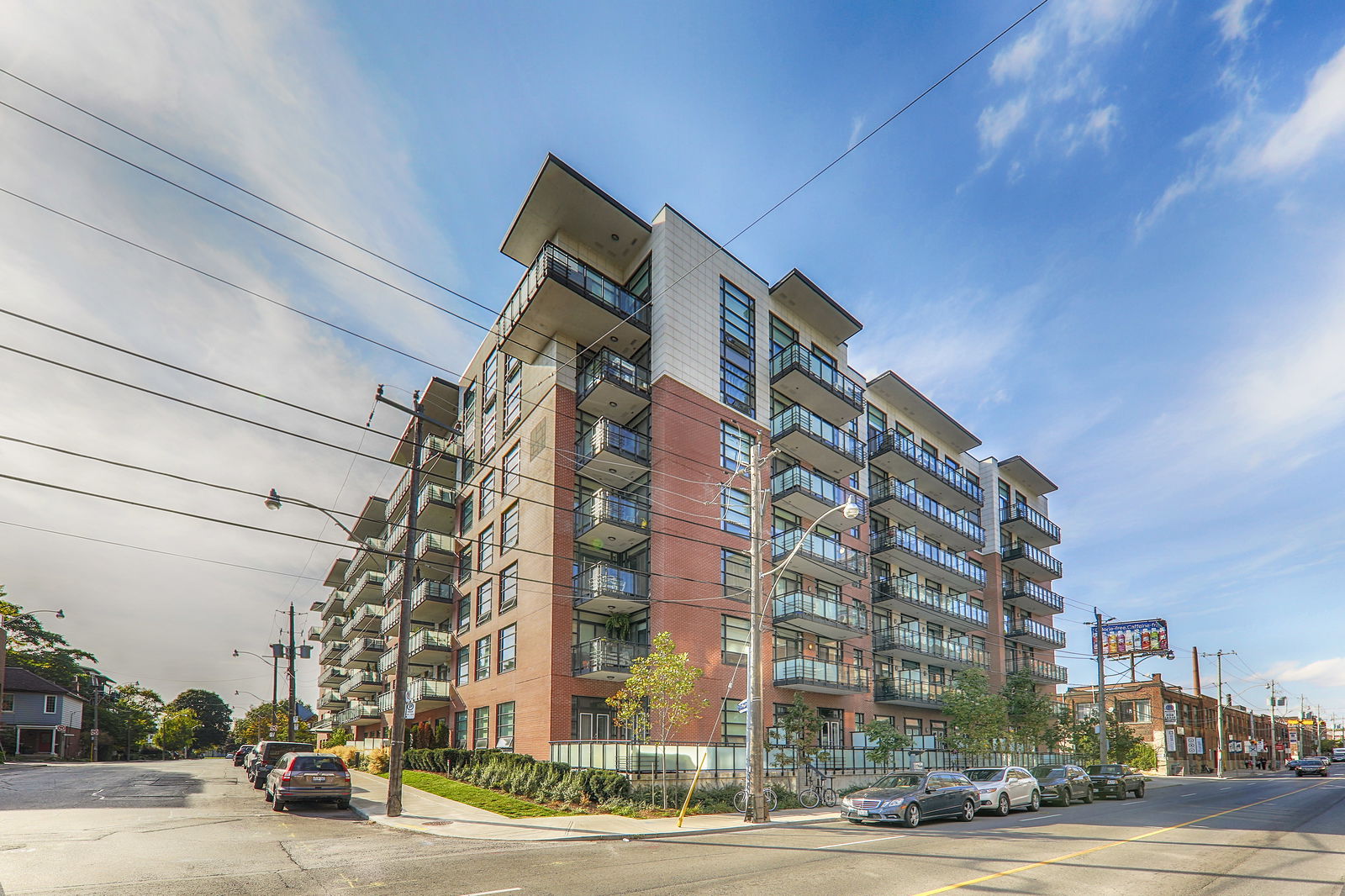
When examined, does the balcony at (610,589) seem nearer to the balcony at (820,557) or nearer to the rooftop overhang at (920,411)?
the balcony at (820,557)

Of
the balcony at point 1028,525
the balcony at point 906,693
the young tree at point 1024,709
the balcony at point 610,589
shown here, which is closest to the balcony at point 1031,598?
the balcony at point 1028,525

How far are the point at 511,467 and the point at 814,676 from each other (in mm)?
16796

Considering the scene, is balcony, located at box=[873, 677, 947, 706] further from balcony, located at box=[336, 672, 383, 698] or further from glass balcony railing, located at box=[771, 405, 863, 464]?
balcony, located at box=[336, 672, 383, 698]

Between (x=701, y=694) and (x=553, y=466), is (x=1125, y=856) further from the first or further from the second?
(x=553, y=466)

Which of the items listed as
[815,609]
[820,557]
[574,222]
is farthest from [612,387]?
[815,609]

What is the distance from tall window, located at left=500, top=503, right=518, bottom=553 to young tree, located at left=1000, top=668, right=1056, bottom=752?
27176 mm

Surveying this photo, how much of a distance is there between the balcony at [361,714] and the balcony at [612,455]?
→ 94.3 feet

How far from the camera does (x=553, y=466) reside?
31547mm

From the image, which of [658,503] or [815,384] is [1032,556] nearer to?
[815,384]

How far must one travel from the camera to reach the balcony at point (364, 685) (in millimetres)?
51688

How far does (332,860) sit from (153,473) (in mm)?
7953

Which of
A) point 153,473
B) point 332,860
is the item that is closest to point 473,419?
point 153,473

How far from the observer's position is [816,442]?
3684cm

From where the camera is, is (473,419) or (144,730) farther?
(144,730)
